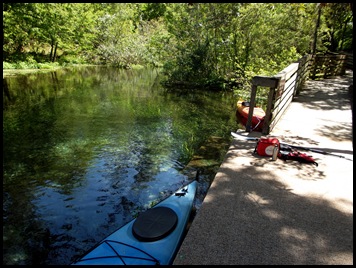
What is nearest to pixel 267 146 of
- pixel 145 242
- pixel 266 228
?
pixel 266 228

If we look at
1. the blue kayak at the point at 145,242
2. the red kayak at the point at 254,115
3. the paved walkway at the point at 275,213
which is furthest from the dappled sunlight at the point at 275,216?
the red kayak at the point at 254,115

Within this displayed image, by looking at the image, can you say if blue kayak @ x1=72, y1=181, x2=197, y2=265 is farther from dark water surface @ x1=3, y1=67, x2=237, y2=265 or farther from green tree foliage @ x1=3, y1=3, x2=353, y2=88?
green tree foliage @ x1=3, y1=3, x2=353, y2=88

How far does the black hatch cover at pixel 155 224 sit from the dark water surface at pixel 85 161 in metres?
1.38

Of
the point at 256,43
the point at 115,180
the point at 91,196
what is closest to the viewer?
the point at 91,196

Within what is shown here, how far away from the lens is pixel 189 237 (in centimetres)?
330

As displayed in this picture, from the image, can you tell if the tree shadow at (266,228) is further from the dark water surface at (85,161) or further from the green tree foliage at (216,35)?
the green tree foliage at (216,35)

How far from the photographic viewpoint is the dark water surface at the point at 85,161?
15.7 feet

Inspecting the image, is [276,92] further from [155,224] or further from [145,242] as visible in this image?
[145,242]

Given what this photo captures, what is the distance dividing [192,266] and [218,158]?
5.09m

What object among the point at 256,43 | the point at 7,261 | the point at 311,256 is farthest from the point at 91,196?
the point at 256,43

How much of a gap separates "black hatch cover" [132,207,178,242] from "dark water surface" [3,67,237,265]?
1384 millimetres

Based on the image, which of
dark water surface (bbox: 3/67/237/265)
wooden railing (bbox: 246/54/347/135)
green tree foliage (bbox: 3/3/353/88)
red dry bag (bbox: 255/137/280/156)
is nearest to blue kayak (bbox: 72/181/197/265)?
dark water surface (bbox: 3/67/237/265)

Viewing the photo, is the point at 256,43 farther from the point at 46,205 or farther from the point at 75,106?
the point at 46,205

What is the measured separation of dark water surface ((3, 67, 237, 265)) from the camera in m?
4.77
